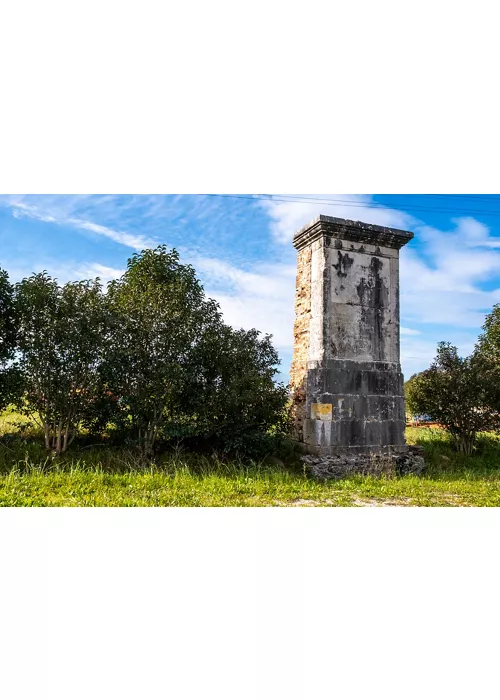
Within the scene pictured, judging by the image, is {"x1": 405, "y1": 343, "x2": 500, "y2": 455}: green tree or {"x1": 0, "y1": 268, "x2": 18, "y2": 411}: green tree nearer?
{"x1": 0, "y1": 268, "x2": 18, "y2": 411}: green tree

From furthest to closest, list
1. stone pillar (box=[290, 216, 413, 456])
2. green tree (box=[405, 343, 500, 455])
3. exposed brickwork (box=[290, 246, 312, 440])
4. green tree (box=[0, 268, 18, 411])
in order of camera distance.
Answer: green tree (box=[405, 343, 500, 455]) → exposed brickwork (box=[290, 246, 312, 440]) → stone pillar (box=[290, 216, 413, 456]) → green tree (box=[0, 268, 18, 411])

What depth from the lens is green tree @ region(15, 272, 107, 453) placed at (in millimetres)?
7059

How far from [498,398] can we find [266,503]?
658 cm

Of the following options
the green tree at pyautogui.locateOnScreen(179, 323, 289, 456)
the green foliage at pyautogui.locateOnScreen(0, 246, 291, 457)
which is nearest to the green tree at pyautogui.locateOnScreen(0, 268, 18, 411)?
the green foliage at pyautogui.locateOnScreen(0, 246, 291, 457)

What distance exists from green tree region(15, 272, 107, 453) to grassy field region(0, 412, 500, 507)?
554mm

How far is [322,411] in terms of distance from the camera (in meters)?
7.37

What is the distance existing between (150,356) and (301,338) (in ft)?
8.59

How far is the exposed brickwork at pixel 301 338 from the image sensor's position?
7.79m

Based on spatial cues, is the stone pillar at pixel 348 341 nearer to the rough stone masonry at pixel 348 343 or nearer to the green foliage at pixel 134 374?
the rough stone masonry at pixel 348 343

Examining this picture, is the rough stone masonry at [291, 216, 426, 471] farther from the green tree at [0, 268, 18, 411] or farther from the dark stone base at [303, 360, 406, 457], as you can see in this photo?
the green tree at [0, 268, 18, 411]

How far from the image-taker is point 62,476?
596 cm

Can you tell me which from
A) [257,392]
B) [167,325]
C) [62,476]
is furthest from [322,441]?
[62,476]

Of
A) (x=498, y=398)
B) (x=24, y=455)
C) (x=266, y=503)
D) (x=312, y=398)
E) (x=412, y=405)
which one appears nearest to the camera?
(x=266, y=503)

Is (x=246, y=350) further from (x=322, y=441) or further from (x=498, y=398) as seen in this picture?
(x=498, y=398)
